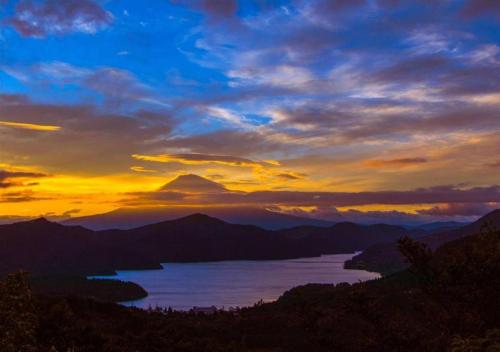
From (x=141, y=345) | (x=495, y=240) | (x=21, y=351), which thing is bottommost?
(x=141, y=345)

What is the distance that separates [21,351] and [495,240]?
2274cm

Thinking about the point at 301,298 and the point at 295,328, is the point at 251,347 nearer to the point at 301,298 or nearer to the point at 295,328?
the point at 295,328

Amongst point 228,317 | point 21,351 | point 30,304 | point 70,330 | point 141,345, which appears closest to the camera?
point 21,351

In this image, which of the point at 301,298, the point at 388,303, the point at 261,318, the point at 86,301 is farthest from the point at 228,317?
the point at 301,298

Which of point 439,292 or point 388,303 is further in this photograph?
point 388,303

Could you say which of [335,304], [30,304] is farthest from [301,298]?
[335,304]

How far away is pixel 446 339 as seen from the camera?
2689 cm

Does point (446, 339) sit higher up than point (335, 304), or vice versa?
point (446, 339)

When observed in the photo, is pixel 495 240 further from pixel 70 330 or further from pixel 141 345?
pixel 141 345

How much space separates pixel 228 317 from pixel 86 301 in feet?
98.4

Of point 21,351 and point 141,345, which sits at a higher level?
point 21,351

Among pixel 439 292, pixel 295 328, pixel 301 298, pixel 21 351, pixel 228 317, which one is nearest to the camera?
pixel 21 351

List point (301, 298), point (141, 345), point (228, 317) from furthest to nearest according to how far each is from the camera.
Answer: point (228, 317), point (141, 345), point (301, 298)

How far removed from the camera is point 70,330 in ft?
130
